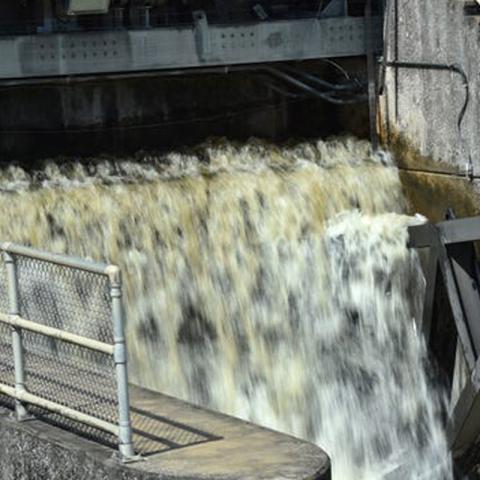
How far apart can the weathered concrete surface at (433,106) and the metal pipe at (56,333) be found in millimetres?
6370

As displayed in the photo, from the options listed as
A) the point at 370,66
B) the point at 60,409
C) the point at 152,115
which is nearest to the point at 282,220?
the point at 152,115

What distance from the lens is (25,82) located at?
36.6ft

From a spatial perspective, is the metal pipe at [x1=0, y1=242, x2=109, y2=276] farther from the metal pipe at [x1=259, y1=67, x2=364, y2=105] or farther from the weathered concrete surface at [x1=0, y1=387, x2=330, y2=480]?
the metal pipe at [x1=259, y1=67, x2=364, y2=105]

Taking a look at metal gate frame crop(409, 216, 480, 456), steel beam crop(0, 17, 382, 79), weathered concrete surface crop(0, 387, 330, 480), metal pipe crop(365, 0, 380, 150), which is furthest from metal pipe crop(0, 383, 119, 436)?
metal pipe crop(365, 0, 380, 150)

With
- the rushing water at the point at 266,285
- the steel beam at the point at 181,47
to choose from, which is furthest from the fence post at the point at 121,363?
the steel beam at the point at 181,47

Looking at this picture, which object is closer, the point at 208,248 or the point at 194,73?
the point at 208,248

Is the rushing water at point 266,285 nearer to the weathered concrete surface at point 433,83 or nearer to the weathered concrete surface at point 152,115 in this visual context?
the weathered concrete surface at point 152,115

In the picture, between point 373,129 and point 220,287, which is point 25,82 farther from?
point 373,129

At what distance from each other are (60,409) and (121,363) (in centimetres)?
61

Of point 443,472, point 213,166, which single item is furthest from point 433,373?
point 213,166

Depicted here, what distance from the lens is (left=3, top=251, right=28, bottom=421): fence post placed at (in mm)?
5734

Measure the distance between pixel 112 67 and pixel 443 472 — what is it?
14.1 ft

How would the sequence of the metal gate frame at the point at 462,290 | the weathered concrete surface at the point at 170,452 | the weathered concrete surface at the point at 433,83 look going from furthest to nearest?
the weathered concrete surface at the point at 433,83, the metal gate frame at the point at 462,290, the weathered concrete surface at the point at 170,452

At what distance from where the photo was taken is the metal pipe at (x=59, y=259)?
519cm
